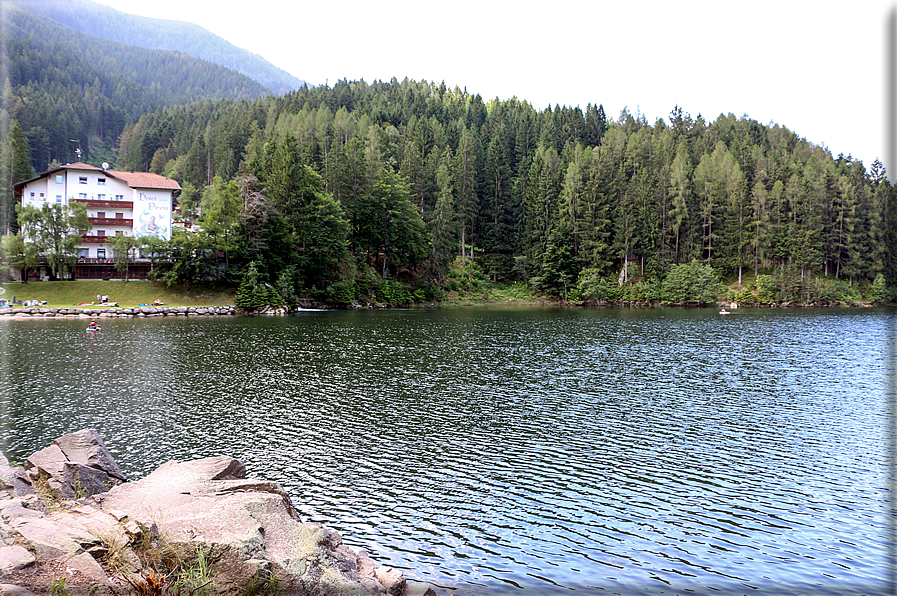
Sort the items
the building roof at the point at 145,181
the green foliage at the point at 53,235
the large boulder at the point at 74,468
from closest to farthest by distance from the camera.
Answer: the large boulder at the point at 74,468, the green foliage at the point at 53,235, the building roof at the point at 145,181

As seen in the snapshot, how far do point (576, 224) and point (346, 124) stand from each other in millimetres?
63525

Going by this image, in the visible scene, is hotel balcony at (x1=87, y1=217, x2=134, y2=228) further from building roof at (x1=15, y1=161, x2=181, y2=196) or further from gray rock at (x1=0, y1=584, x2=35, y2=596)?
gray rock at (x1=0, y1=584, x2=35, y2=596)

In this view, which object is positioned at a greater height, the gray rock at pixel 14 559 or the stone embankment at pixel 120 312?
the stone embankment at pixel 120 312

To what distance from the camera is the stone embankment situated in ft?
214

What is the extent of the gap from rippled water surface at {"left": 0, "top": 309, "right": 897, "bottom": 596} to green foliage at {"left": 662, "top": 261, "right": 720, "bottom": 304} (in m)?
57.6

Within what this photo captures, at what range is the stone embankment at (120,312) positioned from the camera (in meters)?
65.2

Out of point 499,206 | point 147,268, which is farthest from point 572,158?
point 147,268

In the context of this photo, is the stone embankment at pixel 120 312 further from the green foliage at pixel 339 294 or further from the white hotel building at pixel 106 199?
the white hotel building at pixel 106 199

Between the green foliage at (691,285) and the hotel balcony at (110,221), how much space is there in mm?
99988

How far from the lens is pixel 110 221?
87000mm

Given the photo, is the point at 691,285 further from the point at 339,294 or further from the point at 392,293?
the point at 339,294

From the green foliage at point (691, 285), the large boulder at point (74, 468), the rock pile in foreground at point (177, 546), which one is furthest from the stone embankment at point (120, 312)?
the green foliage at point (691, 285)

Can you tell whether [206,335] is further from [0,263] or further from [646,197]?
[646,197]

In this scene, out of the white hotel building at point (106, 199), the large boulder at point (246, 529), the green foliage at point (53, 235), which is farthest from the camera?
the white hotel building at point (106, 199)
